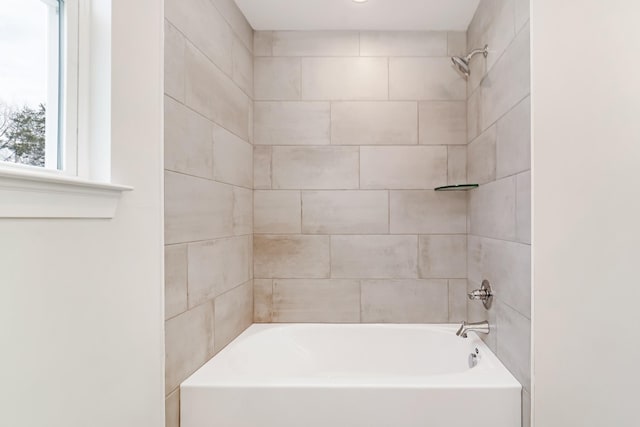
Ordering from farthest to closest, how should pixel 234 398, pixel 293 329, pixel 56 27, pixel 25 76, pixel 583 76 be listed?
pixel 293 329
pixel 234 398
pixel 583 76
pixel 56 27
pixel 25 76

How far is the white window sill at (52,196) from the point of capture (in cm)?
84

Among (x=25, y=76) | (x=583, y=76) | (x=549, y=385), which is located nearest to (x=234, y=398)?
(x=549, y=385)

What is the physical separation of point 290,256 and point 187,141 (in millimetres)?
1150

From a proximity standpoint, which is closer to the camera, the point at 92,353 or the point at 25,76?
the point at 25,76

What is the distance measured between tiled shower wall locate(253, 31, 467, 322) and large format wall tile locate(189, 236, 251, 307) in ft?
0.85

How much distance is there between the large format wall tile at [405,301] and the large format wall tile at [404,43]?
4.59 feet

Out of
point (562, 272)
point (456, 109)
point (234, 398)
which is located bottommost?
point (234, 398)

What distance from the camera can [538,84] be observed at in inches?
60.6

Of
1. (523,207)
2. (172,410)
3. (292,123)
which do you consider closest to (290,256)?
(292,123)

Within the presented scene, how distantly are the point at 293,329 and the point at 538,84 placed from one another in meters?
1.80

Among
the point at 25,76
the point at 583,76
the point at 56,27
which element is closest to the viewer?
the point at 25,76

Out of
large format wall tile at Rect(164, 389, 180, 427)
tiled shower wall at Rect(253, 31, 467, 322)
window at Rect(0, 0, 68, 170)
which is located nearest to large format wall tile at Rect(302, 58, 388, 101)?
tiled shower wall at Rect(253, 31, 467, 322)

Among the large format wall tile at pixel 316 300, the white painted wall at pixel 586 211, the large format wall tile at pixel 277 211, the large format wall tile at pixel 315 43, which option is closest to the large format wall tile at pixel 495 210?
the white painted wall at pixel 586 211

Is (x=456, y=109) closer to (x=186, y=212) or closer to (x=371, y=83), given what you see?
(x=371, y=83)
